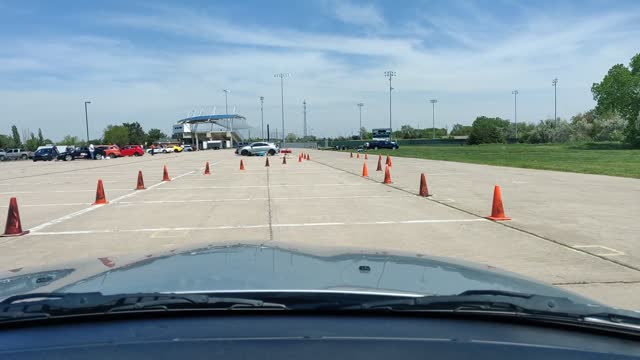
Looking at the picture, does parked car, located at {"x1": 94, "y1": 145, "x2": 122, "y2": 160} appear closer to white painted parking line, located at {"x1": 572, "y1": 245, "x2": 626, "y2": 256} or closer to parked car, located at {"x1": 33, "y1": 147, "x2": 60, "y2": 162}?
parked car, located at {"x1": 33, "y1": 147, "x2": 60, "y2": 162}

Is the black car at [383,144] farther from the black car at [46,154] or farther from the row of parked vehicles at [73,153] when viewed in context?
the black car at [46,154]

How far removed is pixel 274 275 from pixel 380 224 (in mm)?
8606

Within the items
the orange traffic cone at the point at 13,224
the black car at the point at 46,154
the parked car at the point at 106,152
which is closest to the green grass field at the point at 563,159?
the orange traffic cone at the point at 13,224

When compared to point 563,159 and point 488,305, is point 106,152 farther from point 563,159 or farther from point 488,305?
point 488,305

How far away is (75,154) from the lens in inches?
2330

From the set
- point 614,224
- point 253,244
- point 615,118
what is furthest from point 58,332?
point 615,118

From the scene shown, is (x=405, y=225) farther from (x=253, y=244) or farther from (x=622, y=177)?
(x=622, y=177)

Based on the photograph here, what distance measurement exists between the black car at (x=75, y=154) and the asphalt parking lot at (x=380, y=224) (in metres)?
42.3

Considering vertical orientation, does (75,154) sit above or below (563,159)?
above

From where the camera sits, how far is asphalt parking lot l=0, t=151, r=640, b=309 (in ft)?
24.5

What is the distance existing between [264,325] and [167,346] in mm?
318

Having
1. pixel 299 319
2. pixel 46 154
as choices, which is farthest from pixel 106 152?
pixel 299 319

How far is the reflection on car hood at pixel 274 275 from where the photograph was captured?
2.21 m

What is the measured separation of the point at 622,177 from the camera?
2138 centimetres
